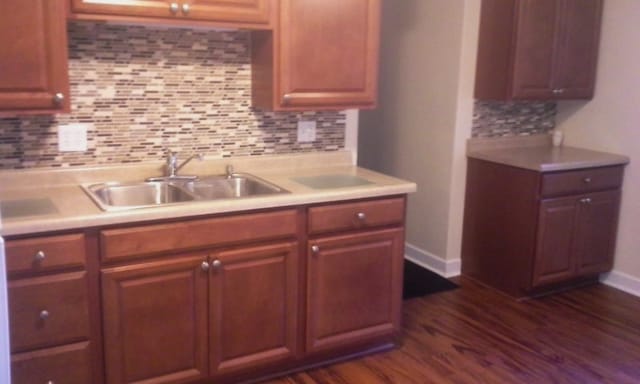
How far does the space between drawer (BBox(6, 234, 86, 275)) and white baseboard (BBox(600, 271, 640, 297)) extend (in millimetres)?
3169

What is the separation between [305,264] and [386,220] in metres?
0.43

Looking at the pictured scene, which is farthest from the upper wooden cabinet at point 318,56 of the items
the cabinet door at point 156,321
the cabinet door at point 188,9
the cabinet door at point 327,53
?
the cabinet door at point 156,321

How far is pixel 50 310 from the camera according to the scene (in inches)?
84.8

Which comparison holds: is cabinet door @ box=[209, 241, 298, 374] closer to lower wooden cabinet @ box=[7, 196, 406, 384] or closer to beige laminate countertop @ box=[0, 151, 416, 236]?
lower wooden cabinet @ box=[7, 196, 406, 384]

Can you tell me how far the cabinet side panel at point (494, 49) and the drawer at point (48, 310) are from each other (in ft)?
8.30

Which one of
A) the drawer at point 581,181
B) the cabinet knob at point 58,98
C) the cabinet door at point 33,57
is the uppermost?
the cabinet door at point 33,57

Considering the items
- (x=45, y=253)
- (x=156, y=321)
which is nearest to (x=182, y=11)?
(x=45, y=253)

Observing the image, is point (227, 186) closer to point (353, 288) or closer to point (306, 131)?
point (306, 131)

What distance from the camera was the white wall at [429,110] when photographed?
378 centimetres

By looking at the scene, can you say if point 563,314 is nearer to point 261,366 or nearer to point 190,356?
point 261,366

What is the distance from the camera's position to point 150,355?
2371mm

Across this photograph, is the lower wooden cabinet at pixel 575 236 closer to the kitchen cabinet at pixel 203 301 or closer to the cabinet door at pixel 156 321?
the kitchen cabinet at pixel 203 301

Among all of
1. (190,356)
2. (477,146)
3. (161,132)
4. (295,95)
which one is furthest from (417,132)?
(190,356)

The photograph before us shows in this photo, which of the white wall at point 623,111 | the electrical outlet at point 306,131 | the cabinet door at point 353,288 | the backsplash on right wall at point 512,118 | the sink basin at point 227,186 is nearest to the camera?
the cabinet door at point 353,288
